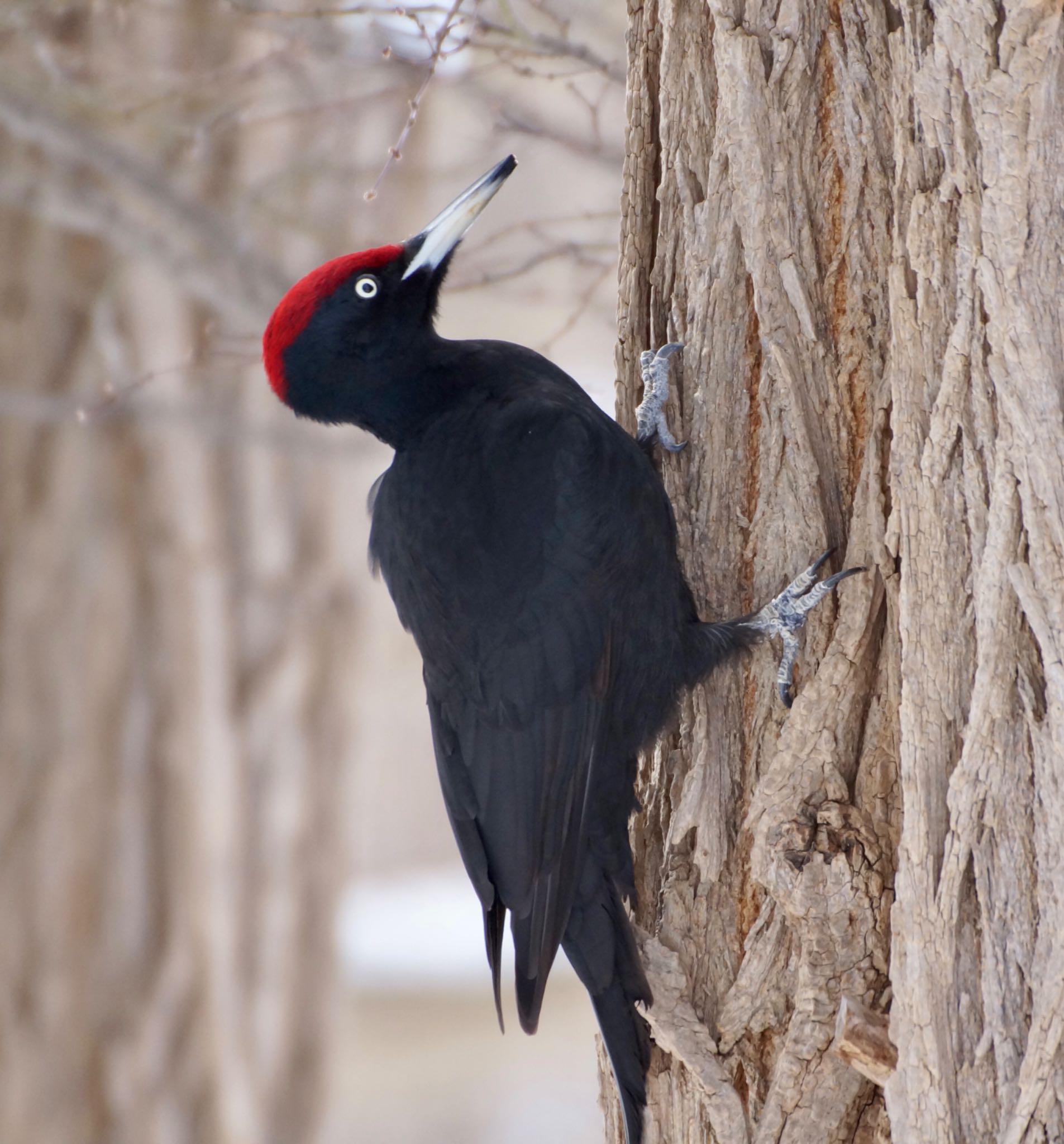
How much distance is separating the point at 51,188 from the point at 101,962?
240 centimetres

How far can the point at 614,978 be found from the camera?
1976 millimetres

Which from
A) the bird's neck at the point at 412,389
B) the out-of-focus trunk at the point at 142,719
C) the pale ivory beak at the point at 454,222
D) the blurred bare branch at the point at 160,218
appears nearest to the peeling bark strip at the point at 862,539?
the pale ivory beak at the point at 454,222

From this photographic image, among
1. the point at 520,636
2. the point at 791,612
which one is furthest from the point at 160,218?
the point at 791,612

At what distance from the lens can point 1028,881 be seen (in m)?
1.52

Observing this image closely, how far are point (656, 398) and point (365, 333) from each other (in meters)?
0.64

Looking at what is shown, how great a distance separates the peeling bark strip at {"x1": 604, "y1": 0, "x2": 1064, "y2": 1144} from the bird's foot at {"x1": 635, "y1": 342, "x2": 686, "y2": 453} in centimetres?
3

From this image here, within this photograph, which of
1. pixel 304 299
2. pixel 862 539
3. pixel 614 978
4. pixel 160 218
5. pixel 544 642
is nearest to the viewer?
pixel 862 539

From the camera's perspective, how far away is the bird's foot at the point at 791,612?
182cm

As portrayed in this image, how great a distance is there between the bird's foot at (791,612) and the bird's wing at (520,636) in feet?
1.05

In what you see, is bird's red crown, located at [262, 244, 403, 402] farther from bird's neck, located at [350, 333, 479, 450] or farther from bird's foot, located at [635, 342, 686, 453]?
bird's foot, located at [635, 342, 686, 453]

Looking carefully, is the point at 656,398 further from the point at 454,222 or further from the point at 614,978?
the point at 614,978

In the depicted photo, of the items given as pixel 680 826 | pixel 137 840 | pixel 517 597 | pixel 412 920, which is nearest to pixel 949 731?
pixel 680 826

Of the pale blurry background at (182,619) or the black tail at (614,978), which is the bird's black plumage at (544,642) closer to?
the black tail at (614,978)

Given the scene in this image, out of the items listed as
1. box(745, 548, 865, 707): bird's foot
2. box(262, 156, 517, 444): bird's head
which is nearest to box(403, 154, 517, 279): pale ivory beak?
box(262, 156, 517, 444): bird's head
